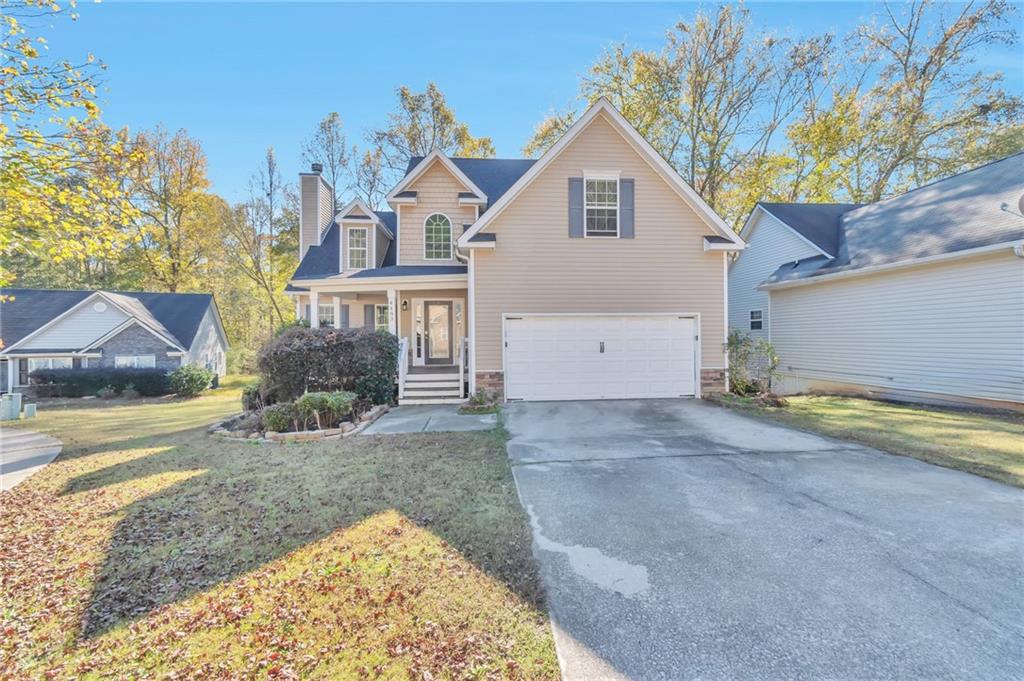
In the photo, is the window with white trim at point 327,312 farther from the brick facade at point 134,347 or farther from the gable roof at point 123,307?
the gable roof at point 123,307

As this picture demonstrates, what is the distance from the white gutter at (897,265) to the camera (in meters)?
8.59

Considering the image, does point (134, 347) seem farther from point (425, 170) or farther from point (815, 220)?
point (815, 220)

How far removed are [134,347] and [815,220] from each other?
3028cm

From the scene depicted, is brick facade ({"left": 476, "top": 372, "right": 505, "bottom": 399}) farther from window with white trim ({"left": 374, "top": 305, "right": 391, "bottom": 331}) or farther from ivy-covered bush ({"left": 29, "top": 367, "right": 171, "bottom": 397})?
ivy-covered bush ({"left": 29, "top": 367, "right": 171, "bottom": 397})

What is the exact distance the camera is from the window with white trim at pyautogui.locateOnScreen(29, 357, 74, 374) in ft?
66.7

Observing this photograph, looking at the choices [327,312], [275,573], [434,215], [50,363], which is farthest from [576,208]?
[50,363]

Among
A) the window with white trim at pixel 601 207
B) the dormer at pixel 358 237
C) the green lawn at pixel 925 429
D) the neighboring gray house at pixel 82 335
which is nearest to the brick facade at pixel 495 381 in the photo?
the window with white trim at pixel 601 207

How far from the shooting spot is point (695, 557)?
3303mm

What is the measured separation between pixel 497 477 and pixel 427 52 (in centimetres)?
1554

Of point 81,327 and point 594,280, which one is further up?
point 594,280

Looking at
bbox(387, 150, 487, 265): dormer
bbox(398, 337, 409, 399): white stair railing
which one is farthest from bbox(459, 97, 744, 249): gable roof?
bbox(398, 337, 409, 399): white stair railing

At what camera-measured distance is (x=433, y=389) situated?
443 inches

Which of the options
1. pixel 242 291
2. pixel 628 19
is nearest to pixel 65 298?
pixel 242 291

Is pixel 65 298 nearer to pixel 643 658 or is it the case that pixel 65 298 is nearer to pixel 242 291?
pixel 242 291
